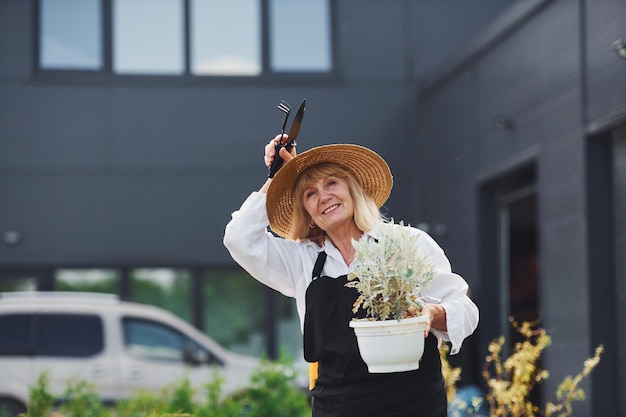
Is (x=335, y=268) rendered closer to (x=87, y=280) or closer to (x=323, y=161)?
(x=323, y=161)

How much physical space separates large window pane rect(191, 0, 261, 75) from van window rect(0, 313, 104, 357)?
3.53m

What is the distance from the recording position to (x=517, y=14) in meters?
9.82

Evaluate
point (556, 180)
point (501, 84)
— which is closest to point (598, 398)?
point (556, 180)

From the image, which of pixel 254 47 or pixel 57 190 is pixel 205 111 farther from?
pixel 57 190

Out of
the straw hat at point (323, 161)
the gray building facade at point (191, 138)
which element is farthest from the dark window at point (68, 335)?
the straw hat at point (323, 161)

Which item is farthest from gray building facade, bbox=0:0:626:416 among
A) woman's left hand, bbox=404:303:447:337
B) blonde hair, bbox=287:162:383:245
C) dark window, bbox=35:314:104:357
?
woman's left hand, bbox=404:303:447:337

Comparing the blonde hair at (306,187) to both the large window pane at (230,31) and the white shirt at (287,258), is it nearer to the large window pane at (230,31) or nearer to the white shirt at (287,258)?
the white shirt at (287,258)

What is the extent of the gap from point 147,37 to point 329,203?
9.92 m

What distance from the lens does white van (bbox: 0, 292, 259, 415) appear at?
35.0 feet

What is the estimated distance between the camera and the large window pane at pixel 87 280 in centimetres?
1291

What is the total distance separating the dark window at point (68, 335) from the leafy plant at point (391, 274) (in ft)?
26.6

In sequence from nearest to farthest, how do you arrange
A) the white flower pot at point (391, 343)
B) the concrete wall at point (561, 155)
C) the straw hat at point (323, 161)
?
the white flower pot at point (391, 343) < the straw hat at point (323, 161) < the concrete wall at point (561, 155)

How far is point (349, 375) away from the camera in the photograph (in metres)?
3.23

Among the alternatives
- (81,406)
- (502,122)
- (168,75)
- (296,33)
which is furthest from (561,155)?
(168,75)
